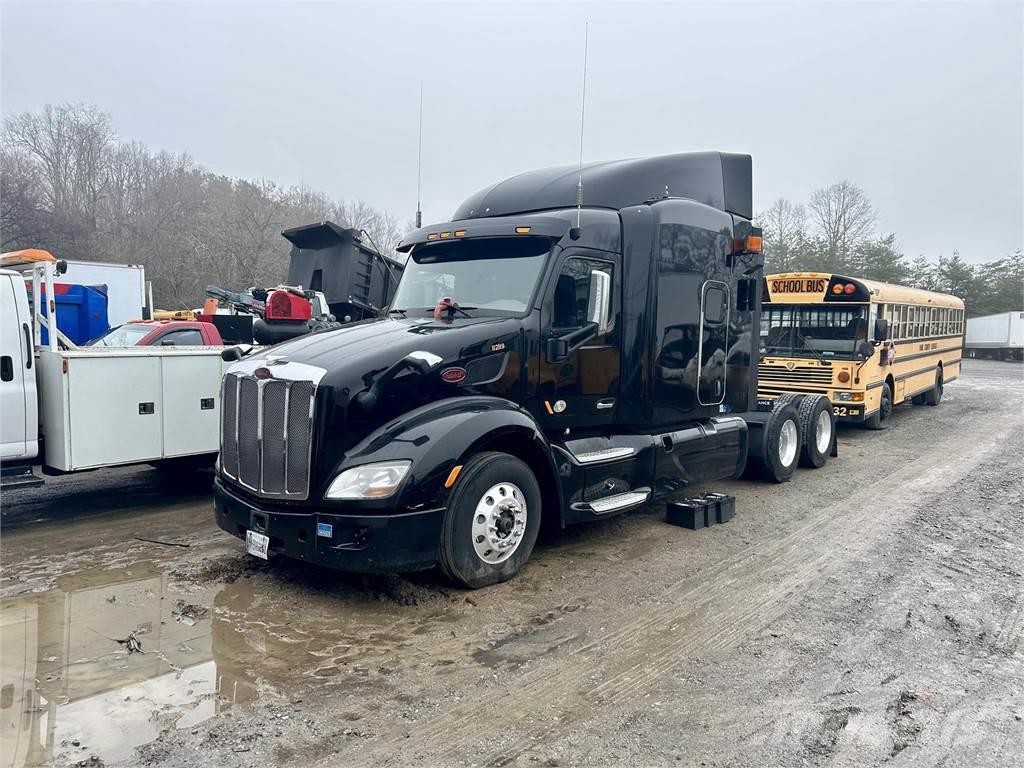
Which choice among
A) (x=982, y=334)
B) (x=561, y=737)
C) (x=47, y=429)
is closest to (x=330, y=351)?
(x=561, y=737)

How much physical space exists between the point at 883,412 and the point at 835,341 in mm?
2379

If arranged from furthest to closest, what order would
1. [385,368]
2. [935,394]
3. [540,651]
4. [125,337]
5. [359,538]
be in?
[935,394]
[125,337]
[385,368]
[359,538]
[540,651]

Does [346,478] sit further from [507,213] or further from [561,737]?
[507,213]

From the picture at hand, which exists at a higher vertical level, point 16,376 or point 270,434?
point 16,376

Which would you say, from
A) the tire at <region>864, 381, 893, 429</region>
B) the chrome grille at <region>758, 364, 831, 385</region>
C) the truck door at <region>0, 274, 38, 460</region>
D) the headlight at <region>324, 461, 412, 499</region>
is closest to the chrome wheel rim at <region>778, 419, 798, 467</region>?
the chrome grille at <region>758, 364, 831, 385</region>

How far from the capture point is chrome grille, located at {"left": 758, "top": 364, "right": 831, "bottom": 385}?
493 inches

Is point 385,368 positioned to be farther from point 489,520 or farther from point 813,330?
point 813,330

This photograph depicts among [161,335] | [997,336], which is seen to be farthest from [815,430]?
[997,336]

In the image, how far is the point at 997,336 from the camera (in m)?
43.7

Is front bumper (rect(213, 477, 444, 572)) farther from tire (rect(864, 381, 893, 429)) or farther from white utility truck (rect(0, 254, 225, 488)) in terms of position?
tire (rect(864, 381, 893, 429))

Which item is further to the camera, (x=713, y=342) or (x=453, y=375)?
(x=713, y=342)

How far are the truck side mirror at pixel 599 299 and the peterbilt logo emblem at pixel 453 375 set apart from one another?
4.36 feet

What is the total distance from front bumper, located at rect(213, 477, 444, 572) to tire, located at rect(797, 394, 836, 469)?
262 inches

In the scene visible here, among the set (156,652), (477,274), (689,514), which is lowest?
(156,652)
